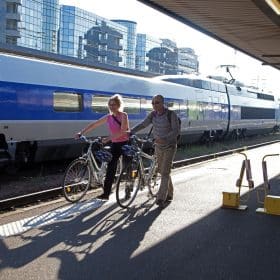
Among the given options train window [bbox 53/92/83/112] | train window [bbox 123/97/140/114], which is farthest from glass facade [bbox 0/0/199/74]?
train window [bbox 53/92/83/112]

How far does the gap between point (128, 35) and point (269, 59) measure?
5236 centimetres

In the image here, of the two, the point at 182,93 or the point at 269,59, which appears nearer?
the point at 269,59

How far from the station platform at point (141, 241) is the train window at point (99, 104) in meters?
6.29

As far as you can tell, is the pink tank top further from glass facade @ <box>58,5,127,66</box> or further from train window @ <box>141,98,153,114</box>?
glass facade @ <box>58,5,127,66</box>

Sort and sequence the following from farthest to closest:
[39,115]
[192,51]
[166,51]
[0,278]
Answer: [192,51], [166,51], [39,115], [0,278]

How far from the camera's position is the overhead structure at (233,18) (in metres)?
11.5

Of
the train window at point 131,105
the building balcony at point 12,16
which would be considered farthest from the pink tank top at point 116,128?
the building balcony at point 12,16

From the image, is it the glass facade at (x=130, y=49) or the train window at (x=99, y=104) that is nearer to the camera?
the train window at (x=99, y=104)

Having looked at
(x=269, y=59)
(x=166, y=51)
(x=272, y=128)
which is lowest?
(x=272, y=128)

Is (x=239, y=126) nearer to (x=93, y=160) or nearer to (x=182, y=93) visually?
(x=182, y=93)

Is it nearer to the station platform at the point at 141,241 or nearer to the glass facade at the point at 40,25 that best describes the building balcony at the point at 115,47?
the glass facade at the point at 40,25

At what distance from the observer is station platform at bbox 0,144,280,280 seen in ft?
18.9

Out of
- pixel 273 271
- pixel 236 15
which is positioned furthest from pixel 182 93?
pixel 273 271

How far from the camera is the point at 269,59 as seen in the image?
2108 centimetres
